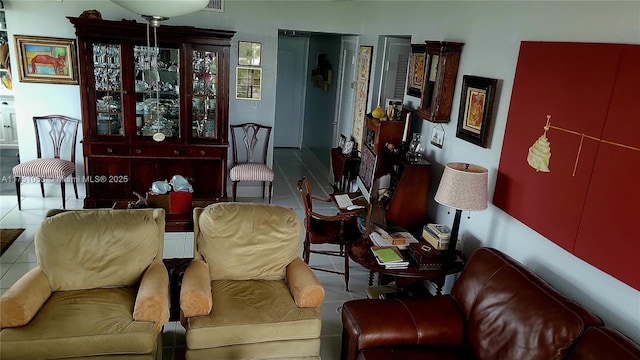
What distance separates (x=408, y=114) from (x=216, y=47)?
2256 millimetres

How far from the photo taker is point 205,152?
5109 mm

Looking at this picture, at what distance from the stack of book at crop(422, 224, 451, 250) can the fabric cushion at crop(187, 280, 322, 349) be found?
1019 millimetres

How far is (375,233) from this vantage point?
3.32 metres

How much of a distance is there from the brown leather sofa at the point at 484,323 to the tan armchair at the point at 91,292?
44.4 inches

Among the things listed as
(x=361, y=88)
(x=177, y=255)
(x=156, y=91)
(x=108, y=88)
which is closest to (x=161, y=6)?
(x=177, y=255)

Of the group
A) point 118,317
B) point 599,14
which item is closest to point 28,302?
point 118,317

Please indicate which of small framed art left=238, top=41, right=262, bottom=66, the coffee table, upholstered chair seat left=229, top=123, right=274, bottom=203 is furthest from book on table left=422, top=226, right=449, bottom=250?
small framed art left=238, top=41, right=262, bottom=66

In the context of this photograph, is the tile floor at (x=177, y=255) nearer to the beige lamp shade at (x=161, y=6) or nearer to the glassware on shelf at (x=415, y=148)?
the glassware on shelf at (x=415, y=148)

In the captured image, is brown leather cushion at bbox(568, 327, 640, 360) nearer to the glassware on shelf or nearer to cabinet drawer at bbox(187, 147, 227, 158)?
the glassware on shelf

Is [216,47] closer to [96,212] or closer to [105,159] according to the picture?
[105,159]

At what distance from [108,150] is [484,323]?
4.14m

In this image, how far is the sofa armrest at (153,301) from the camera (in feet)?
7.92

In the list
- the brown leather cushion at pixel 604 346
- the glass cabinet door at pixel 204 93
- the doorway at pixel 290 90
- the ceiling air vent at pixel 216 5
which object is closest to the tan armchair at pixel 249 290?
the brown leather cushion at pixel 604 346

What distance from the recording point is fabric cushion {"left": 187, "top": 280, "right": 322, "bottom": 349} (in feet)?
8.05
